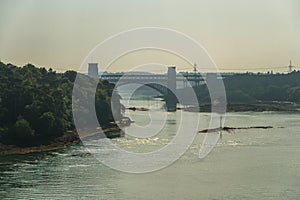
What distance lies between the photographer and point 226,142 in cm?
1691

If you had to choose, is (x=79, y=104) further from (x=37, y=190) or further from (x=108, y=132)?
(x=37, y=190)

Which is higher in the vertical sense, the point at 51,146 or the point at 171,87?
the point at 171,87

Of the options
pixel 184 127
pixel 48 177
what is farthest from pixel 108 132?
pixel 48 177

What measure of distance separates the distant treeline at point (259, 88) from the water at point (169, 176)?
1045 inches

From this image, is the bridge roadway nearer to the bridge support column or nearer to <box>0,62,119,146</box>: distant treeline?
the bridge support column

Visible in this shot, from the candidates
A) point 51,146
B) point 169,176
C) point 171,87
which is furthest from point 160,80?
point 169,176

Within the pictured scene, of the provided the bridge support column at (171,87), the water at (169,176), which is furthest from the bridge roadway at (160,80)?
the water at (169,176)

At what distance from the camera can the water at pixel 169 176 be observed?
32.4 ft

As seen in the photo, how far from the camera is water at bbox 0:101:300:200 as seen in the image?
9.88 metres

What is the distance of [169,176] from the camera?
11352 mm

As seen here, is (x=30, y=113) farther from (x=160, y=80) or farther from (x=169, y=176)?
(x=160, y=80)

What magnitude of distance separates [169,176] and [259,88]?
3522cm

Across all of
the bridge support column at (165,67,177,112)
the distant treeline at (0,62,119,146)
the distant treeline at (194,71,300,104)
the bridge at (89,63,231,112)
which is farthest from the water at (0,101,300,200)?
the bridge at (89,63,231,112)

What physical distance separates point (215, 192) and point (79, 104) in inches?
441
